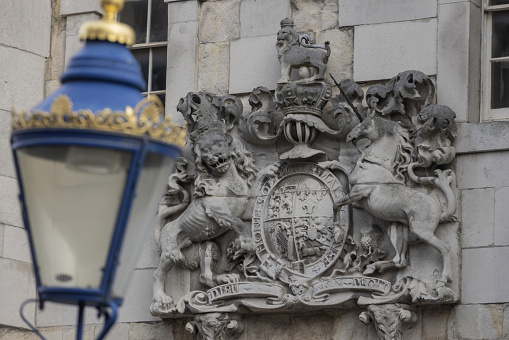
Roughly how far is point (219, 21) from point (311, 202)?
1796 millimetres

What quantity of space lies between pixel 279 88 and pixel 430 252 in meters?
1.64

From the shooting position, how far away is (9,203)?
397 inches

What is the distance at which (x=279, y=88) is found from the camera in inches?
364

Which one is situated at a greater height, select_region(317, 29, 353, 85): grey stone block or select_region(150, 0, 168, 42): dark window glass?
select_region(150, 0, 168, 42): dark window glass

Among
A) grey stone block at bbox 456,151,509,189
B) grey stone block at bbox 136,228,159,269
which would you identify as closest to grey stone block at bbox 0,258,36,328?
grey stone block at bbox 136,228,159,269

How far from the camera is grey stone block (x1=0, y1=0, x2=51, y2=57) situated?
10.4 metres

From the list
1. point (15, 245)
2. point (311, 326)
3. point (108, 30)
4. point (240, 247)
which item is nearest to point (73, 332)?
point (15, 245)

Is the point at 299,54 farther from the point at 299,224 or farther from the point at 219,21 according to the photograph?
the point at 299,224

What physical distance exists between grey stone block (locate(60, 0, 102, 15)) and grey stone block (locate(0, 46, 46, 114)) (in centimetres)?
44

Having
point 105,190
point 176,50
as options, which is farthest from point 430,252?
point 105,190

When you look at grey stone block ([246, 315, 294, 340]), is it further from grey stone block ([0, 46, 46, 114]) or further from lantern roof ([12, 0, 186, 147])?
lantern roof ([12, 0, 186, 147])

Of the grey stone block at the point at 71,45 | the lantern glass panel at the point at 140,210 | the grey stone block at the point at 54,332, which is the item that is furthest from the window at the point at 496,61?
the lantern glass panel at the point at 140,210

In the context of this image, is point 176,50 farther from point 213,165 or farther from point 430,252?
point 430,252

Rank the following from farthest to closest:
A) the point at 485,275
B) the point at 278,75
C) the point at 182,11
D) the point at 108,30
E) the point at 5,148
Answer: the point at 5,148
the point at 182,11
the point at 278,75
the point at 485,275
the point at 108,30
